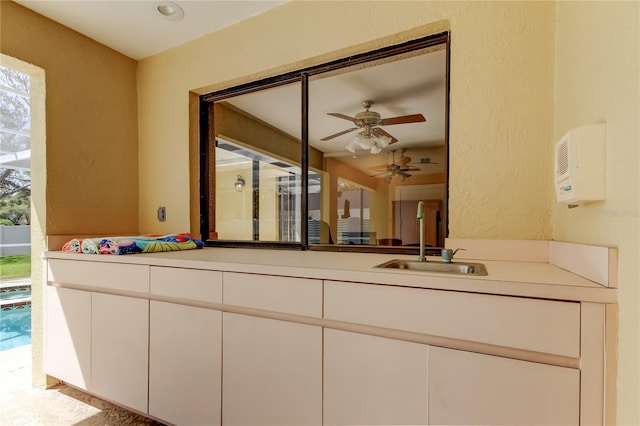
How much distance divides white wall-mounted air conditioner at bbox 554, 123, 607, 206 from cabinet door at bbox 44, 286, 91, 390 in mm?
2205

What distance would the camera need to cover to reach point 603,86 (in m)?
0.88

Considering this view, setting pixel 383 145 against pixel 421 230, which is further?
pixel 383 145

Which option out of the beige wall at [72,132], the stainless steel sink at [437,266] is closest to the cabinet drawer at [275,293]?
the stainless steel sink at [437,266]

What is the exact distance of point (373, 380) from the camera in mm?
1041

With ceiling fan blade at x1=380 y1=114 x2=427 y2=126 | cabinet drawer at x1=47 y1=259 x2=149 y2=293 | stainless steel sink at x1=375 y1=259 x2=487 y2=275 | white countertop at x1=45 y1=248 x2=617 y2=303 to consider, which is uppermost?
→ ceiling fan blade at x1=380 y1=114 x2=427 y2=126

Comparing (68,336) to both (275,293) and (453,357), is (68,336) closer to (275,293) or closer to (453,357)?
(275,293)

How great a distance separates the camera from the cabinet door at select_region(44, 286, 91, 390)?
5.71 ft

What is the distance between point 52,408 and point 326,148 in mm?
3034

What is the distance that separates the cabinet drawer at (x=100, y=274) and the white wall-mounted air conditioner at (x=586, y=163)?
1.71m

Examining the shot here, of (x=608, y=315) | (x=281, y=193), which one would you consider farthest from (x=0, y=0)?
(x=608, y=315)

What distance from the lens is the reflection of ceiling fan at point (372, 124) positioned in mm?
2717

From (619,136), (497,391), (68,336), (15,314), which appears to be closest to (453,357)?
(497,391)

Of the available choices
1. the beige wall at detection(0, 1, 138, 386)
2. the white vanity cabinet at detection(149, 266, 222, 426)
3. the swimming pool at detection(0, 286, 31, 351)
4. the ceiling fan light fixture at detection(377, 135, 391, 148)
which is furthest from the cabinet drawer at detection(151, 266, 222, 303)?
the ceiling fan light fixture at detection(377, 135, 391, 148)

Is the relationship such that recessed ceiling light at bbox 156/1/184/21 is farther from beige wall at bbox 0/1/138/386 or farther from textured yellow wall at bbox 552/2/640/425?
textured yellow wall at bbox 552/2/640/425
